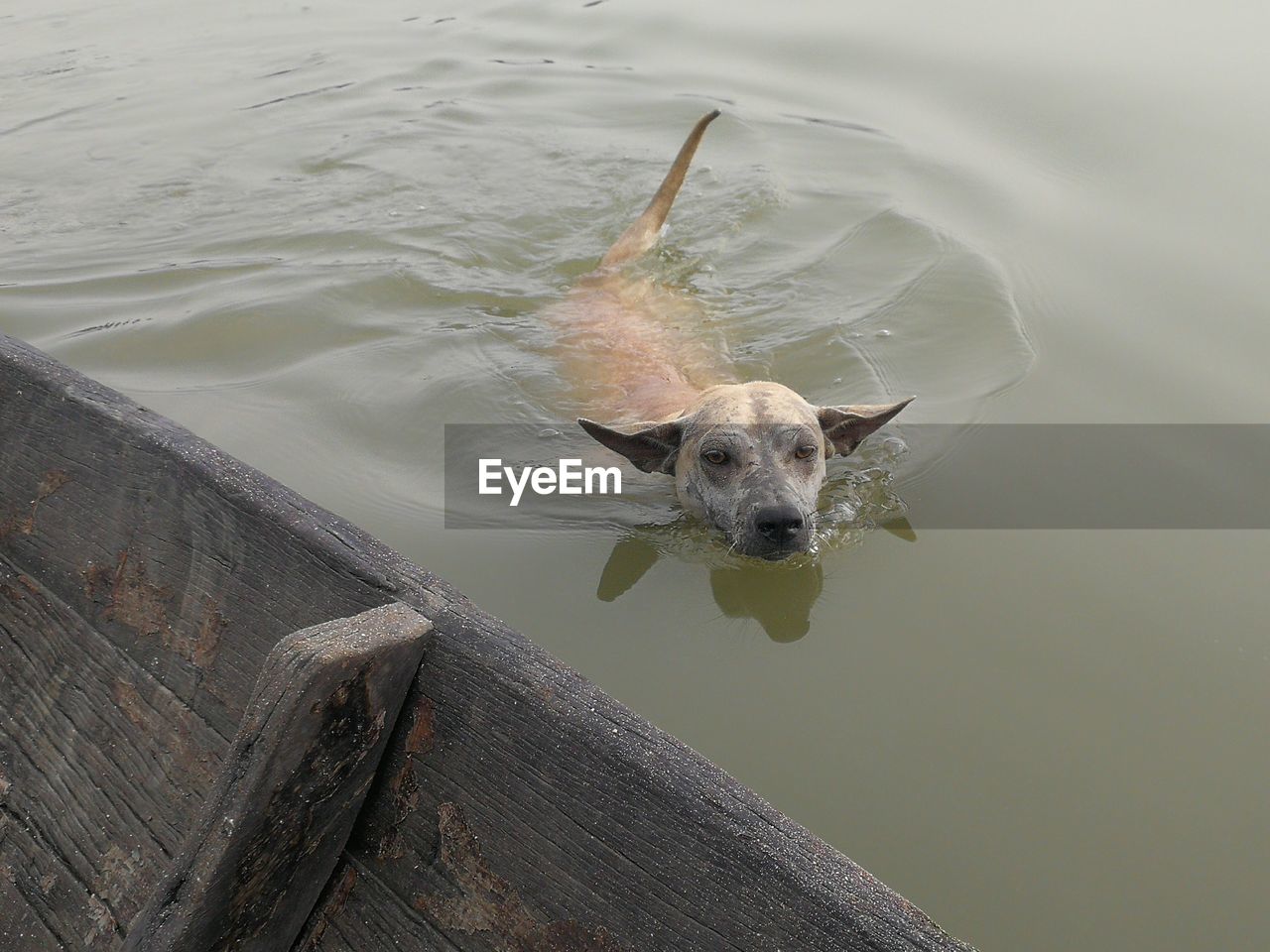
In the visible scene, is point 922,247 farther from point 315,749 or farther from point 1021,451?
point 315,749

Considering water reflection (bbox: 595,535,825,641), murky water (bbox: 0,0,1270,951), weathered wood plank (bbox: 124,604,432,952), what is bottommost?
water reflection (bbox: 595,535,825,641)

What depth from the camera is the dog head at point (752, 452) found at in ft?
13.3

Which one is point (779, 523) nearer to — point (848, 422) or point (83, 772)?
point (848, 422)

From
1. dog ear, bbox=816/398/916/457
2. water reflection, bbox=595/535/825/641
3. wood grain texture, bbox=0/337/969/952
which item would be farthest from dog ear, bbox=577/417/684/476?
wood grain texture, bbox=0/337/969/952

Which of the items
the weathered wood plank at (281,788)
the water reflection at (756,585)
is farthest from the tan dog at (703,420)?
the weathered wood plank at (281,788)

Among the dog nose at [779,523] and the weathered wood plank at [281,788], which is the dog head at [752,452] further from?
the weathered wood plank at [281,788]

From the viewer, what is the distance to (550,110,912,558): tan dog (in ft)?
13.7

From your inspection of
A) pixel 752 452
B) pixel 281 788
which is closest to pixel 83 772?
pixel 281 788

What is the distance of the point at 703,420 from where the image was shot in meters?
4.56

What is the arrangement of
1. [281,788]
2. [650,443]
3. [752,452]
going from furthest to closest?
[650,443]
[752,452]
[281,788]

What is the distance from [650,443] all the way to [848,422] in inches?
32.5

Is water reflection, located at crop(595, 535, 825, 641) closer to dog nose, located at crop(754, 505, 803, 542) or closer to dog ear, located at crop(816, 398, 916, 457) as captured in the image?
dog nose, located at crop(754, 505, 803, 542)

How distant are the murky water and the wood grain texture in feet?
4.63

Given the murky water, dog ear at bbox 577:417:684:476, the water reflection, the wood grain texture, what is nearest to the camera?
the wood grain texture
